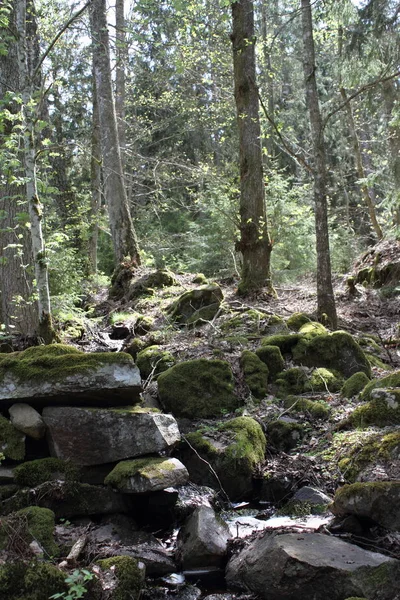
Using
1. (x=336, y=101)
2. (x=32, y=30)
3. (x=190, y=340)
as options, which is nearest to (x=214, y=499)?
(x=190, y=340)

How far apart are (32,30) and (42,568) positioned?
8606mm

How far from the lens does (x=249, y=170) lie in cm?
1171

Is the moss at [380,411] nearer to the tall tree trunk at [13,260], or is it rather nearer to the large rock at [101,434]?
the large rock at [101,434]

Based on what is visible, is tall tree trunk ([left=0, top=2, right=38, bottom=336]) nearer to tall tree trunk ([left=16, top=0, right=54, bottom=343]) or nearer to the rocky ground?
the rocky ground

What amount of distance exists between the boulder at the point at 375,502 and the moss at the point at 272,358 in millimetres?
3371

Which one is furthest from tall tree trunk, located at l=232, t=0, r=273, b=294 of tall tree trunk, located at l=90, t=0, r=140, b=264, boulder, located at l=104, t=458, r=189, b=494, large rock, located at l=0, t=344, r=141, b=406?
boulder, located at l=104, t=458, r=189, b=494

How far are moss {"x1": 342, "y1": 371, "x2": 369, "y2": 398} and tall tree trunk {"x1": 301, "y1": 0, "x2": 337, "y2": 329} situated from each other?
237cm

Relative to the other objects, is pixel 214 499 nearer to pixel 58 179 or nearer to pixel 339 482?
pixel 339 482

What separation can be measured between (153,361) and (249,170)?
5499mm

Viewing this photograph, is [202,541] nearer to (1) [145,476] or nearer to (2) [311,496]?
(1) [145,476]

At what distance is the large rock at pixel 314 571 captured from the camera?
376 cm

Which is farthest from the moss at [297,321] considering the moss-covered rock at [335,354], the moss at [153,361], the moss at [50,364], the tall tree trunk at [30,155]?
the tall tree trunk at [30,155]

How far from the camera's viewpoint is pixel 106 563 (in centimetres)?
404

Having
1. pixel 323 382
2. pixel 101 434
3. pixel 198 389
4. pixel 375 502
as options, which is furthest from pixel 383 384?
pixel 101 434
